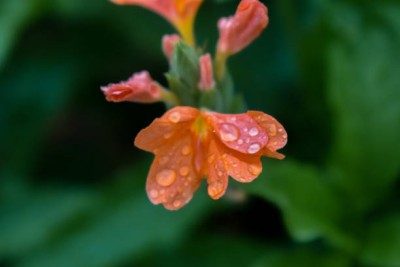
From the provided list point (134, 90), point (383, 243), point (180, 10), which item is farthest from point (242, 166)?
point (383, 243)

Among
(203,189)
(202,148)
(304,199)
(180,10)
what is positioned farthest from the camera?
(203,189)

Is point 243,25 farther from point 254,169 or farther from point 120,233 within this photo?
point 120,233

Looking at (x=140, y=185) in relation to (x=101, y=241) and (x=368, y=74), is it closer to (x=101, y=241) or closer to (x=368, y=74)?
(x=101, y=241)

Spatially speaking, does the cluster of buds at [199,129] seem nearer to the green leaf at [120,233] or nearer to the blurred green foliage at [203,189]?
→ the blurred green foliage at [203,189]

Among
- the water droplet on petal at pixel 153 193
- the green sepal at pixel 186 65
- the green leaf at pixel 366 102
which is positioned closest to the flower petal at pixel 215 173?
the water droplet on petal at pixel 153 193

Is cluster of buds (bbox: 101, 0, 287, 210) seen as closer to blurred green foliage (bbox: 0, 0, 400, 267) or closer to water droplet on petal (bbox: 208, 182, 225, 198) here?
water droplet on petal (bbox: 208, 182, 225, 198)

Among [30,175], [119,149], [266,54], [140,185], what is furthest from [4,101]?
[266,54]
